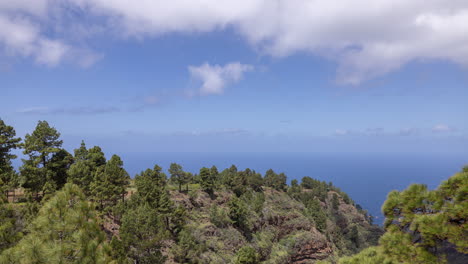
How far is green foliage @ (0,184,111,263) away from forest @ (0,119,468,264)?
0.04 meters

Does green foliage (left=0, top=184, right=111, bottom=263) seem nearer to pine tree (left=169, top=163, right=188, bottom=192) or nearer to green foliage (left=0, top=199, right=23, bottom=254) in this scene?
green foliage (left=0, top=199, right=23, bottom=254)

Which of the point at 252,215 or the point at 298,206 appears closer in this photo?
the point at 252,215

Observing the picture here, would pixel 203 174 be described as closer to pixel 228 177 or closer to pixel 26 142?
pixel 228 177

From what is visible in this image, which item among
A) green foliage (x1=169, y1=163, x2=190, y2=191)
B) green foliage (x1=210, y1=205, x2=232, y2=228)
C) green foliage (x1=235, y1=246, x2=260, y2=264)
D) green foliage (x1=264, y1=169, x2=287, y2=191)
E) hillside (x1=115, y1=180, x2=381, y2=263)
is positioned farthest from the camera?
green foliage (x1=264, y1=169, x2=287, y2=191)

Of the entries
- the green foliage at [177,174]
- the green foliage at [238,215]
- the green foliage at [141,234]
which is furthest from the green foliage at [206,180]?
the green foliage at [141,234]

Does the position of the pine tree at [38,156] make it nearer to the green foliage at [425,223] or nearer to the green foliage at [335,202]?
the green foliage at [425,223]

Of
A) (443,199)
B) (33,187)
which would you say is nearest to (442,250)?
(443,199)

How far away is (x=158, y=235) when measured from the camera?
114 feet

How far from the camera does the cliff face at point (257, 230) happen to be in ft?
172

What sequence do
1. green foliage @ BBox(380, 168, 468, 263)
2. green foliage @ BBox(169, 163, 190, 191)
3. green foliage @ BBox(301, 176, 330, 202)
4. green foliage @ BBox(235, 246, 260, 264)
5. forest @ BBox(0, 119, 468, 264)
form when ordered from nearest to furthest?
green foliage @ BBox(380, 168, 468, 263) < forest @ BBox(0, 119, 468, 264) < green foliage @ BBox(235, 246, 260, 264) < green foliage @ BBox(169, 163, 190, 191) < green foliage @ BBox(301, 176, 330, 202)

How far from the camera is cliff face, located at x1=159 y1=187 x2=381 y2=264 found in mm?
52562

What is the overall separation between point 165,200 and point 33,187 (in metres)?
21.4

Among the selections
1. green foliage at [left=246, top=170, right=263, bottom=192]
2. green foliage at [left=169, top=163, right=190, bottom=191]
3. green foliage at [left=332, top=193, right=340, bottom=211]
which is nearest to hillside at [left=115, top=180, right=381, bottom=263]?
green foliage at [left=169, top=163, right=190, bottom=191]

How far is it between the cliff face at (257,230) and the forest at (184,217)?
0.28 metres
